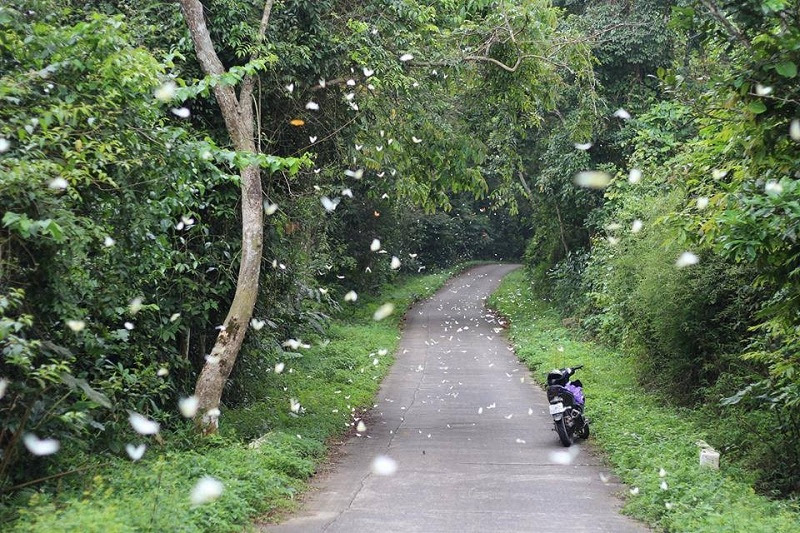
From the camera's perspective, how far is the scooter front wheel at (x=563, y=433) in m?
10.1

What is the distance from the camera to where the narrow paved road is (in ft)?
22.9

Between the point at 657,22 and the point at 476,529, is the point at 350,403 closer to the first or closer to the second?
the point at 476,529

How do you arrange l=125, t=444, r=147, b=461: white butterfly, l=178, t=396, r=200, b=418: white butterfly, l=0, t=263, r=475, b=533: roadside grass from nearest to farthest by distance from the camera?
l=0, t=263, r=475, b=533: roadside grass, l=125, t=444, r=147, b=461: white butterfly, l=178, t=396, r=200, b=418: white butterfly

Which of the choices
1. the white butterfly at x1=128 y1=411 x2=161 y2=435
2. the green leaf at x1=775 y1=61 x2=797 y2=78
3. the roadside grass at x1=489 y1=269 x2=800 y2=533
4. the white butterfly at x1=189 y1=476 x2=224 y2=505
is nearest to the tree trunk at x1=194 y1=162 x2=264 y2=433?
the white butterfly at x1=128 y1=411 x2=161 y2=435

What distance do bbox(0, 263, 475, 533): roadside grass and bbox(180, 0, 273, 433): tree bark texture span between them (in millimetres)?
513

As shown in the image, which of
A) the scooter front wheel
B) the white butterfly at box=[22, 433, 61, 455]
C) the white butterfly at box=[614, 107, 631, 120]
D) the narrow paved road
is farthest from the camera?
the white butterfly at box=[614, 107, 631, 120]

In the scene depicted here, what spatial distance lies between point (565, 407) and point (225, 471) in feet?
14.9

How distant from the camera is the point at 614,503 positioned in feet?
25.1

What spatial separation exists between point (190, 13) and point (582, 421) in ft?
22.6

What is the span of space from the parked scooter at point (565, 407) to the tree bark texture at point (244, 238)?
3947mm

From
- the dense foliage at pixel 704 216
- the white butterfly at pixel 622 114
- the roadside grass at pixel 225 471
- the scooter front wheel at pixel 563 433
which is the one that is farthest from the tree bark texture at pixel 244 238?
the white butterfly at pixel 622 114

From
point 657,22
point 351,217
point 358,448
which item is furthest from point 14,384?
point 351,217

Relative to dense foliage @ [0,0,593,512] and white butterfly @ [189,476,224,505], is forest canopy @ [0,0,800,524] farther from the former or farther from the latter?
white butterfly @ [189,476,224,505]

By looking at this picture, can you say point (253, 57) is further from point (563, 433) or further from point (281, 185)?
point (563, 433)
